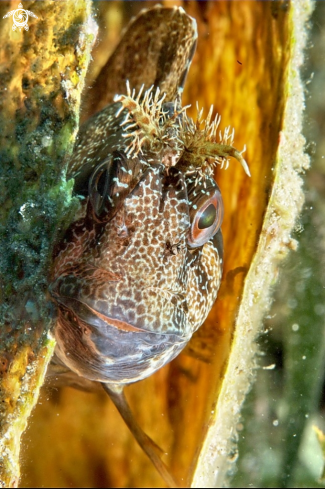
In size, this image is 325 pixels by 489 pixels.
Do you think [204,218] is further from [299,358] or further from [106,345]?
[299,358]

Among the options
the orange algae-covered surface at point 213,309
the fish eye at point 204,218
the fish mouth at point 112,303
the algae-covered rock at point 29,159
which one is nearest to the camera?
the algae-covered rock at point 29,159

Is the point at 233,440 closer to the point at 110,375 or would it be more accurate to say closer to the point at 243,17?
the point at 110,375

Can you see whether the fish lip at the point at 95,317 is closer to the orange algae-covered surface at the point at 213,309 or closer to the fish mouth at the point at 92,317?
the fish mouth at the point at 92,317

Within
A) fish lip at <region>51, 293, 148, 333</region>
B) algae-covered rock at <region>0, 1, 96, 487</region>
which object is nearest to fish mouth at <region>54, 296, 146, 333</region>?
fish lip at <region>51, 293, 148, 333</region>

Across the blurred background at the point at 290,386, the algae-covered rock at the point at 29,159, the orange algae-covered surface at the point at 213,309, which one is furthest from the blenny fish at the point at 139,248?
the blurred background at the point at 290,386

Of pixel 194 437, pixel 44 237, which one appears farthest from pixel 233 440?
pixel 44 237

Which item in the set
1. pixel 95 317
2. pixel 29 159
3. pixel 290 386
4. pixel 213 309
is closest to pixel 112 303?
pixel 95 317
